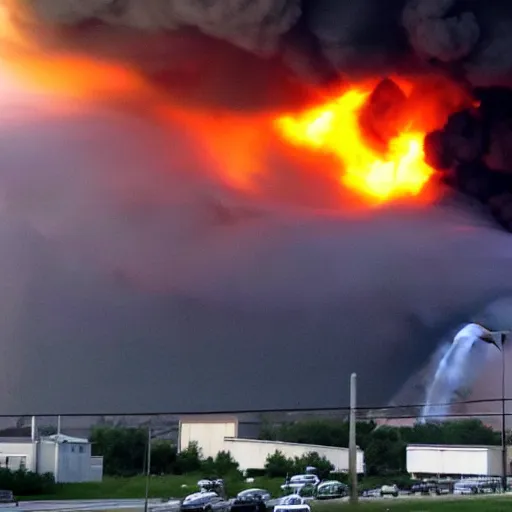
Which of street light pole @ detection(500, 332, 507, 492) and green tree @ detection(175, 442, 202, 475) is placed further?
street light pole @ detection(500, 332, 507, 492)

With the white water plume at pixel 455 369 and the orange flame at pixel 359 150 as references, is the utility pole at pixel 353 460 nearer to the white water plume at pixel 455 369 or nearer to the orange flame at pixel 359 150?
the white water plume at pixel 455 369

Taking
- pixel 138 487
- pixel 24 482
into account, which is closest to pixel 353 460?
pixel 138 487

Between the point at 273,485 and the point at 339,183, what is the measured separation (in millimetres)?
2910

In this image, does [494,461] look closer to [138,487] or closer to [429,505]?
[429,505]

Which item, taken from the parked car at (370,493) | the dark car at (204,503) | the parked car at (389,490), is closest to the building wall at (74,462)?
the dark car at (204,503)

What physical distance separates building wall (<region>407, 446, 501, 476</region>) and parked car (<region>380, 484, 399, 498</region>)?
196mm

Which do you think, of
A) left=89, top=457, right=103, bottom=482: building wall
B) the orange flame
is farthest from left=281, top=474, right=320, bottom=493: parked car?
the orange flame

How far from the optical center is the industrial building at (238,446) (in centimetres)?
698

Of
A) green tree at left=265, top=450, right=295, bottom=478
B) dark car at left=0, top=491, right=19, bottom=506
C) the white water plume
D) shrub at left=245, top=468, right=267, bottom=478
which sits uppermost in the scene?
the white water plume

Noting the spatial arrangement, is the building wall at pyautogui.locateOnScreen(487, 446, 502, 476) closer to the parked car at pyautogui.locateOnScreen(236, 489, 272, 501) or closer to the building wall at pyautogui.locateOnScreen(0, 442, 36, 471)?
the parked car at pyautogui.locateOnScreen(236, 489, 272, 501)

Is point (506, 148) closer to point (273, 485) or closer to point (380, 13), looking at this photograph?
point (380, 13)

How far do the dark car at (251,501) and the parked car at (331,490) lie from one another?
39 centimetres

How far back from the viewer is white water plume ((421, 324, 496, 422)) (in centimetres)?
754

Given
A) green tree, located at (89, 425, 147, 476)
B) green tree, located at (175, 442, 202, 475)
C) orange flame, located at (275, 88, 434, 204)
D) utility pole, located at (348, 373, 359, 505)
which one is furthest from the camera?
orange flame, located at (275, 88, 434, 204)
